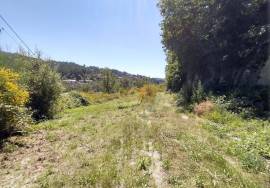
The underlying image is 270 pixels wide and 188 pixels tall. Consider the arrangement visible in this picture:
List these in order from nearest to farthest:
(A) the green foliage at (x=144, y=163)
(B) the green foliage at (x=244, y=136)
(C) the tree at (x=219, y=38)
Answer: (A) the green foliage at (x=144, y=163)
(B) the green foliage at (x=244, y=136)
(C) the tree at (x=219, y=38)

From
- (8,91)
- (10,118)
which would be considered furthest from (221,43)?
(10,118)

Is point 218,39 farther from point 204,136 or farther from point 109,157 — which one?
point 109,157

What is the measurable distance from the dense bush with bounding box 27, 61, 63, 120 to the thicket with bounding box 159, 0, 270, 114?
9.53 meters

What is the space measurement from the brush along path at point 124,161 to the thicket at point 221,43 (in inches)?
281

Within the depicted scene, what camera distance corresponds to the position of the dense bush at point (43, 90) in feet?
66.2

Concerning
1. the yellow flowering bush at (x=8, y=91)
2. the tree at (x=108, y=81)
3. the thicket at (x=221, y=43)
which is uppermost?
the thicket at (x=221, y=43)

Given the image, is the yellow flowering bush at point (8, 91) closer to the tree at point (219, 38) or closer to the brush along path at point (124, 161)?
the brush along path at point (124, 161)

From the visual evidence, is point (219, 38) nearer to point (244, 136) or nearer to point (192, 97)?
point (192, 97)

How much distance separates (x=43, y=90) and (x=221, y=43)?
14.2 metres

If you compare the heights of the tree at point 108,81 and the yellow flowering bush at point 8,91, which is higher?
the yellow flowering bush at point 8,91

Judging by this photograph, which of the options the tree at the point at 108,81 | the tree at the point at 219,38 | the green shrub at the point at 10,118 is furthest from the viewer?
the tree at the point at 108,81

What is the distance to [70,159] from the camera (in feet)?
27.4

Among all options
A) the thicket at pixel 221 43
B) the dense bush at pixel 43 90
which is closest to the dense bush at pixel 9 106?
the dense bush at pixel 43 90

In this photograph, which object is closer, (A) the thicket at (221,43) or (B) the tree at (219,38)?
(A) the thicket at (221,43)
